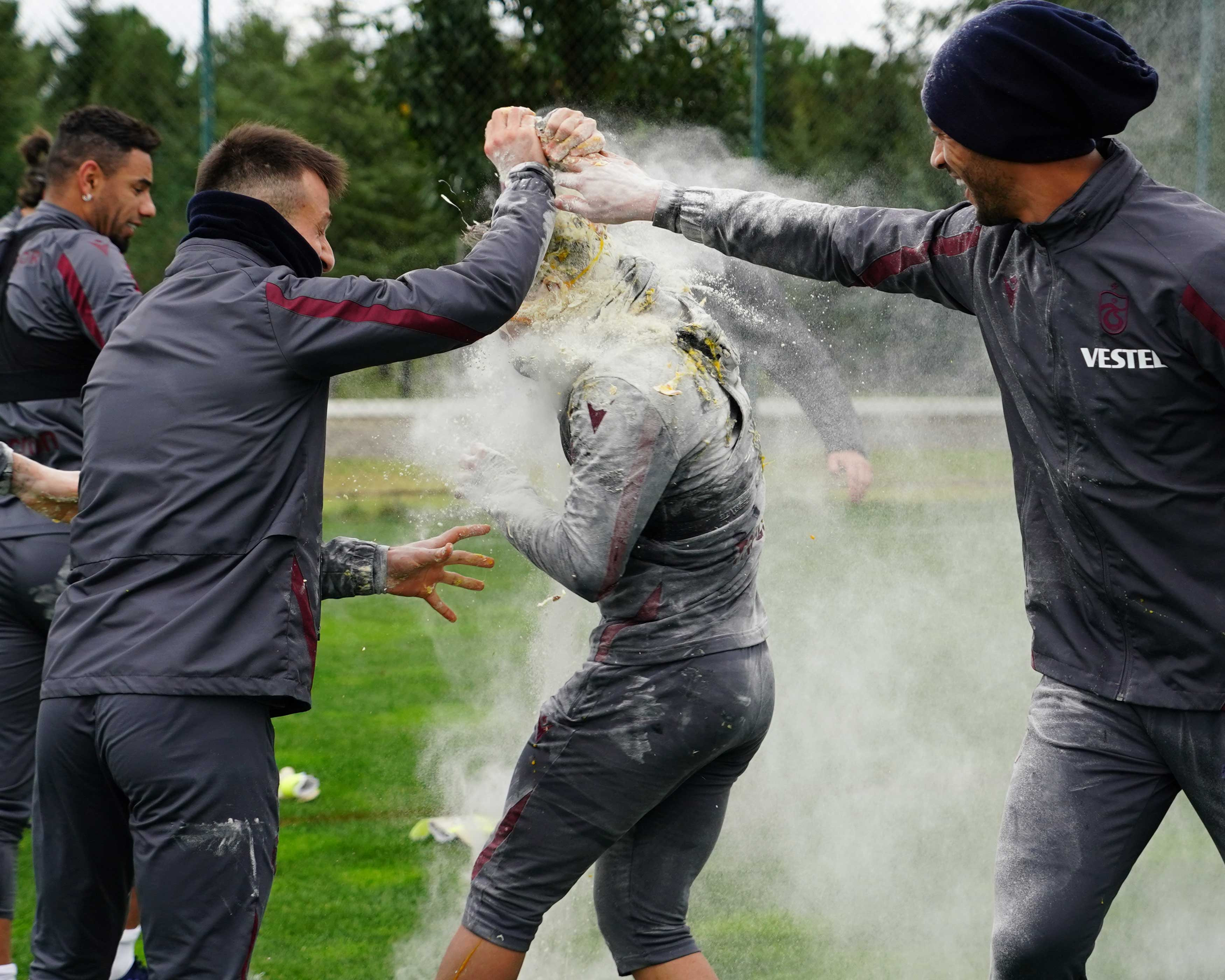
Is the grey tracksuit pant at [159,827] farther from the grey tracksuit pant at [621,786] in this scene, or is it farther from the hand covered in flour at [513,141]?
the hand covered in flour at [513,141]

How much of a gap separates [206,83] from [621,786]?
748cm

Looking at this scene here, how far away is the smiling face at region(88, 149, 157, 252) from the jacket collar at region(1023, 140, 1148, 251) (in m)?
2.82

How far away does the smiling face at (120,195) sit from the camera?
3975 mm

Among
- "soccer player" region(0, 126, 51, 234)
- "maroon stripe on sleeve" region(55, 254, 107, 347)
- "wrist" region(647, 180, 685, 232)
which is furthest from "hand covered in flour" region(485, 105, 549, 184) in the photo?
"soccer player" region(0, 126, 51, 234)

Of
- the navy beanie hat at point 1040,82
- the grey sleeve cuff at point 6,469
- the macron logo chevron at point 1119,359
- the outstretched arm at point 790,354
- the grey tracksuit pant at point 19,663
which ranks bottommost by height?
the grey tracksuit pant at point 19,663

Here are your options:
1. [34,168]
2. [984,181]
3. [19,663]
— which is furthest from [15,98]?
[984,181]

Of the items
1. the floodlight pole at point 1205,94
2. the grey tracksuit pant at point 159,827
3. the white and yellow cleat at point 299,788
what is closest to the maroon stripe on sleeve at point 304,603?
the grey tracksuit pant at point 159,827

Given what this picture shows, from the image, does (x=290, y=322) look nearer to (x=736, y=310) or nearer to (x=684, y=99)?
(x=736, y=310)

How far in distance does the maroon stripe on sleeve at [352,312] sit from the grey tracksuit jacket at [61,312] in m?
1.41

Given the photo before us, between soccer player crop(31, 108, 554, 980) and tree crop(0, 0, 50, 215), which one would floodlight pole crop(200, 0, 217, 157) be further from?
soccer player crop(31, 108, 554, 980)

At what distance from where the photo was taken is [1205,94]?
737cm

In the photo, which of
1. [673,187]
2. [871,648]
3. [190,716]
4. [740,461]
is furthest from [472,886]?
[871,648]

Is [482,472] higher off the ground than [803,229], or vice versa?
[803,229]

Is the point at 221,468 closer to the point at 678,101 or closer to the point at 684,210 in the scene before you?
the point at 684,210
